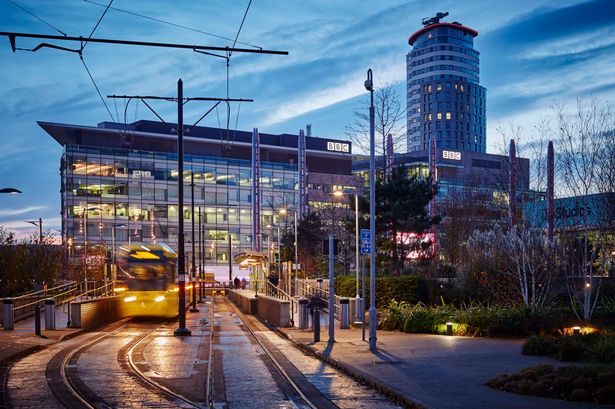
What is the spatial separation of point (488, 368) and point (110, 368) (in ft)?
28.6

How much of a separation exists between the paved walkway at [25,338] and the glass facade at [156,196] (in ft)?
214

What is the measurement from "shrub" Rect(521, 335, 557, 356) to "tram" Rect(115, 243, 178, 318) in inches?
868

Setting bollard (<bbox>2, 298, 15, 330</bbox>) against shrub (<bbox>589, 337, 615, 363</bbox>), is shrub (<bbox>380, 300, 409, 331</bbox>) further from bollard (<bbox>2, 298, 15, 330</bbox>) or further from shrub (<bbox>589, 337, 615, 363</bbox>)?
bollard (<bbox>2, 298, 15, 330</bbox>)

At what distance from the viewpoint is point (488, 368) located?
15.7 m

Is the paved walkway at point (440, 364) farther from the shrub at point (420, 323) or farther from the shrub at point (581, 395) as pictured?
the shrub at point (420, 323)

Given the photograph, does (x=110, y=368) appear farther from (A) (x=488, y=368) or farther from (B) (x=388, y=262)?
(B) (x=388, y=262)

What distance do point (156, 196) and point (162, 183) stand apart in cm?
211

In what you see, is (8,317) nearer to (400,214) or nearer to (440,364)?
(440,364)

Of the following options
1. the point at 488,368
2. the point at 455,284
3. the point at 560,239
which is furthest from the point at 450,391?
the point at 455,284

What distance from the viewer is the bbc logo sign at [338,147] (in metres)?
118

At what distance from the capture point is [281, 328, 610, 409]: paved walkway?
11.8 metres

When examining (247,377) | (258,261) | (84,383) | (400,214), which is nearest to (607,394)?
(247,377)

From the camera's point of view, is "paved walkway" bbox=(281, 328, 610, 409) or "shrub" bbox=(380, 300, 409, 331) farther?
"shrub" bbox=(380, 300, 409, 331)

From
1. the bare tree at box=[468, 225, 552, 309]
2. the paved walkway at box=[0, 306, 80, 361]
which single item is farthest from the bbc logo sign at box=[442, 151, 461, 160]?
the paved walkway at box=[0, 306, 80, 361]
